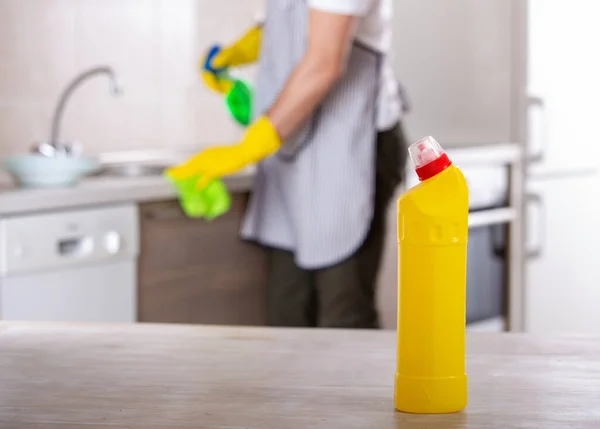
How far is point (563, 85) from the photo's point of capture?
3455 millimetres

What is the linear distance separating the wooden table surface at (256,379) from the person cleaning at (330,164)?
1154 mm

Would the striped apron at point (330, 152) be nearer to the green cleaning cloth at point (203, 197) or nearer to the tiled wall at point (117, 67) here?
the green cleaning cloth at point (203, 197)

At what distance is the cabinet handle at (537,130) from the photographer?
3352 millimetres

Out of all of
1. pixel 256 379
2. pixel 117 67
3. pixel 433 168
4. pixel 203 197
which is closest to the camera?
pixel 433 168

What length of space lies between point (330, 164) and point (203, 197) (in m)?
0.28

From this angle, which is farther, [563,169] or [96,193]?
[563,169]

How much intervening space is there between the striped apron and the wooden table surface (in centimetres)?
119

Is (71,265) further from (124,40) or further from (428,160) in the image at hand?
(428,160)

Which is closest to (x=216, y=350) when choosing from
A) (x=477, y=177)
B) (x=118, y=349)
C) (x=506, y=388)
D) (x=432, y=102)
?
(x=118, y=349)

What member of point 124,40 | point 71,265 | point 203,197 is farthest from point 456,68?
point 71,265

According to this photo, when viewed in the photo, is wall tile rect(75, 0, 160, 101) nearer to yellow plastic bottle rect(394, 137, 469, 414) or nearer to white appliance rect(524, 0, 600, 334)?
white appliance rect(524, 0, 600, 334)

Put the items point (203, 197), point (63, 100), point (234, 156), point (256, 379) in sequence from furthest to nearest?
1. point (63, 100)
2. point (203, 197)
3. point (234, 156)
4. point (256, 379)

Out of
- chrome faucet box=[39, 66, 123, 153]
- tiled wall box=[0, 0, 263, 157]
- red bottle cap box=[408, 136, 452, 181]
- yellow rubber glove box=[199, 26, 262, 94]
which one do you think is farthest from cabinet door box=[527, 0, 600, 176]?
red bottle cap box=[408, 136, 452, 181]

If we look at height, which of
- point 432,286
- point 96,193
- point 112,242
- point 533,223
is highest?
point 432,286
